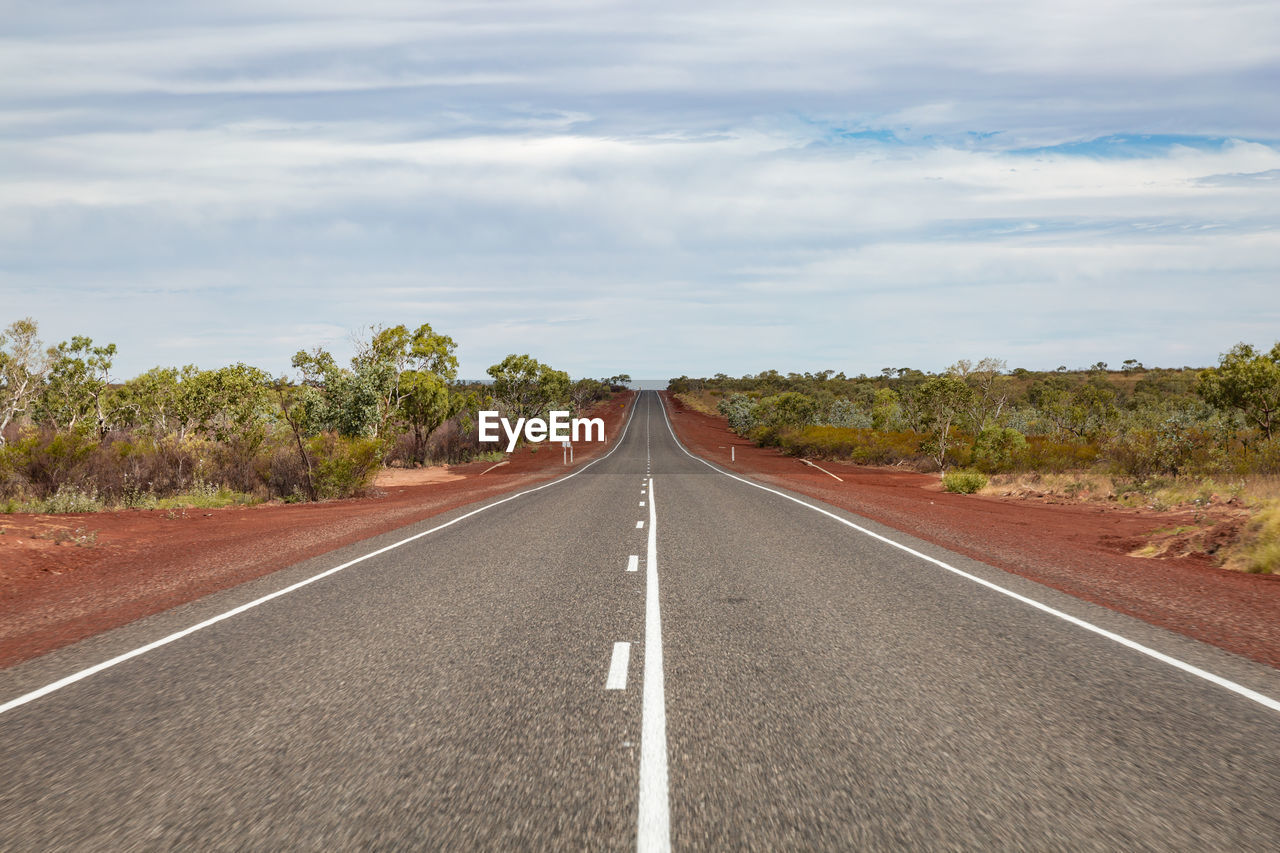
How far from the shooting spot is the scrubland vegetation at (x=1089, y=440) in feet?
70.3

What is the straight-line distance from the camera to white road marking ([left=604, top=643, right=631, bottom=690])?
543 centimetres

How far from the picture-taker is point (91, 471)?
64.8ft

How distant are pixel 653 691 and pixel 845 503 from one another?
55.4 feet

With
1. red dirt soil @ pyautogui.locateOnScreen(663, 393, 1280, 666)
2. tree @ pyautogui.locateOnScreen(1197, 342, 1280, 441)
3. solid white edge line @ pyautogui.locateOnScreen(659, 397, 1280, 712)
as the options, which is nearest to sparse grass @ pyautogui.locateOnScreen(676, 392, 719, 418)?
tree @ pyautogui.locateOnScreen(1197, 342, 1280, 441)

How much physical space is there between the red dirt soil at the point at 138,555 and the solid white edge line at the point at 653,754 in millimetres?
5072

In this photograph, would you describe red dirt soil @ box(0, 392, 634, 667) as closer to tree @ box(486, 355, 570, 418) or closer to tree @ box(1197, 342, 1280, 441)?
tree @ box(1197, 342, 1280, 441)

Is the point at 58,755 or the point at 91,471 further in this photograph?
the point at 91,471

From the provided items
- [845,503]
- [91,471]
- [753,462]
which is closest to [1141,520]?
[845,503]

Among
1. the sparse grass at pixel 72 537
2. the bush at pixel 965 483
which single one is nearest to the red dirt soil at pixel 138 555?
the sparse grass at pixel 72 537

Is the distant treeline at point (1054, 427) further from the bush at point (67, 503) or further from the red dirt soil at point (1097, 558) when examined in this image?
the bush at point (67, 503)

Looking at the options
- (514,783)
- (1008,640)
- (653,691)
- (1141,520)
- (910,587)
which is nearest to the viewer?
(514,783)

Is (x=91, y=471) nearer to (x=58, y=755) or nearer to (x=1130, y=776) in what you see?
(x=58, y=755)

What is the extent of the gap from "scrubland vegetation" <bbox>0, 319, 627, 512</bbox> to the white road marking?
51.7 feet

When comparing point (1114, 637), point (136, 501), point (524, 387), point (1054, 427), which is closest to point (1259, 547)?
point (1114, 637)
